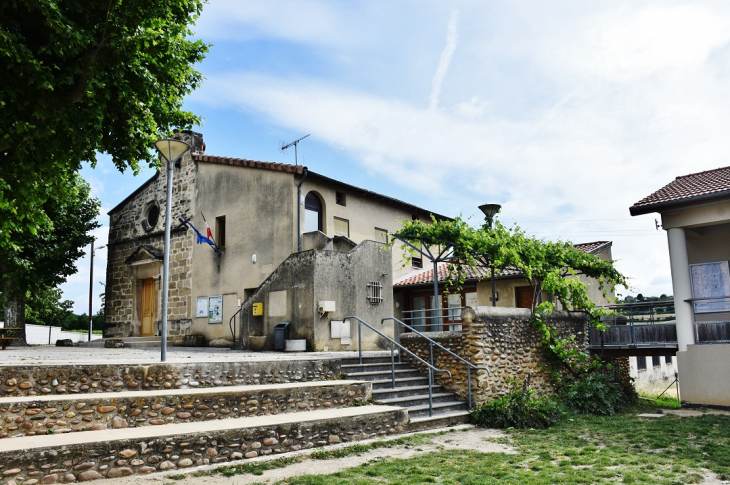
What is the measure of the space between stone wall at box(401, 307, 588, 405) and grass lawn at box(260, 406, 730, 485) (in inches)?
63.9

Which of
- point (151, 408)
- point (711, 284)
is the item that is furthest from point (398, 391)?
point (711, 284)

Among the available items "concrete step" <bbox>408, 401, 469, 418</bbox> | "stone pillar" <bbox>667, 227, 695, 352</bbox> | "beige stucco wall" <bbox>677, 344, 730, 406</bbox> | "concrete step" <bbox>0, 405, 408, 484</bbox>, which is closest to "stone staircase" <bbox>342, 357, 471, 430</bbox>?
"concrete step" <bbox>408, 401, 469, 418</bbox>

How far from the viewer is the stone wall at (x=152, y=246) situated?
19125 millimetres

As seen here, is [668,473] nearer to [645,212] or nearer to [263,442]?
[263,442]

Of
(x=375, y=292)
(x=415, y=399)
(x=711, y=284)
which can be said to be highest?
(x=375, y=292)

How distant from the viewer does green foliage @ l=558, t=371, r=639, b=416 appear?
11.2m

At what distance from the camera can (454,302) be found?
2034cm

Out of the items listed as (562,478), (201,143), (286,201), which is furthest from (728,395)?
(201,143)

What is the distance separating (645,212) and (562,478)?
26.3ft

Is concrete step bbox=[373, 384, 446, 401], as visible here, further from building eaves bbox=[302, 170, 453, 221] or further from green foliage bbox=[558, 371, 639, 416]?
building eaves bbox=[302, 170, 453, 221]

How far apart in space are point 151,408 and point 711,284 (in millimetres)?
12031

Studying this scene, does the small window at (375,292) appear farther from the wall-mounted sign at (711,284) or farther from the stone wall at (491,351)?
the wall-mounted sign at (711,284)

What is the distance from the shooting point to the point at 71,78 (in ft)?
23.6

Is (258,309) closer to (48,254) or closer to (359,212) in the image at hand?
(359,212)
